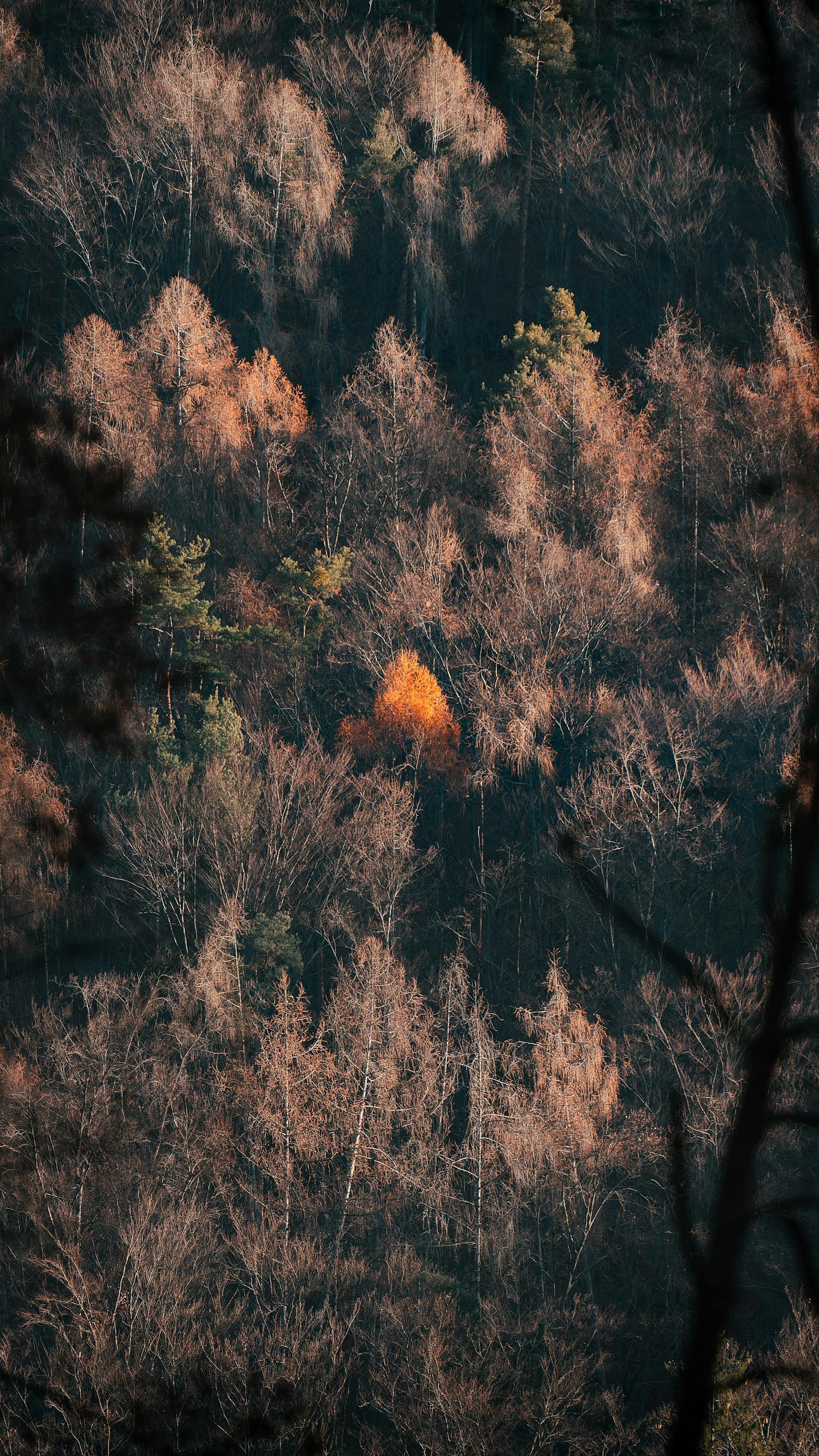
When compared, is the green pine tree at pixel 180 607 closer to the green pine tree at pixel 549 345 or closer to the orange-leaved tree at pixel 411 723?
the orange-leaved tree at pixel 411 723

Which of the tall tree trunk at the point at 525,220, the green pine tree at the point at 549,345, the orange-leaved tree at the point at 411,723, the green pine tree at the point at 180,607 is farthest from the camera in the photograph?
the tall tree trunk at the point at 525,220

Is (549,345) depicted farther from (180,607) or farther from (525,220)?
(180,607)

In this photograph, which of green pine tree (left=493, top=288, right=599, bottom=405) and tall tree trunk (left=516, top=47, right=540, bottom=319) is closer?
green pine tree (left=493, top=288, right=599, bottom=405)

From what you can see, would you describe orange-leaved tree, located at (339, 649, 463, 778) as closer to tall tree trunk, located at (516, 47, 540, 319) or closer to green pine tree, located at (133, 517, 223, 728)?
green pine tree, located at (133, 517, 223, 728)

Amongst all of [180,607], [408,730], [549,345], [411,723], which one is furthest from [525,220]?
[180,607]

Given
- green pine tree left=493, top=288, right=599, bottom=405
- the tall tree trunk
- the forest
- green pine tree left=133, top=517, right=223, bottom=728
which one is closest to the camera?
the forest

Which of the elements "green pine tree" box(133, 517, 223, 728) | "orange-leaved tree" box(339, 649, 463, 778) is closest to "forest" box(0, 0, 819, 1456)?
"orange-leaved tree" box(339, 649, 463, 778)

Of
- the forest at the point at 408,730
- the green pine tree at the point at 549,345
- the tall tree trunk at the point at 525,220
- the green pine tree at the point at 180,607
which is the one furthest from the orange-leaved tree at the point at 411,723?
the tall tree trunk at the point at 525,220
